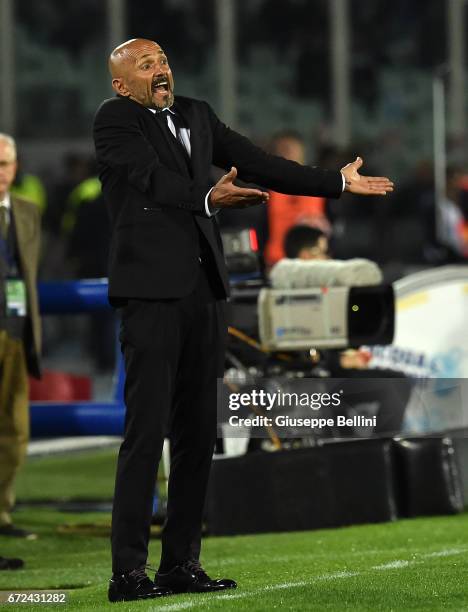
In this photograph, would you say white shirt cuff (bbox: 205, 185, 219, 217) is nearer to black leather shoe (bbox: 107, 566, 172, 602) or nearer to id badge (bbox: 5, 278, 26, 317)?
black leather shoe (bbox: 107, 566, 172, 602)

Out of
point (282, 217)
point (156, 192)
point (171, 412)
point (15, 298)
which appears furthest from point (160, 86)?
point (282, 217)

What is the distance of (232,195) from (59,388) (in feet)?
22.8

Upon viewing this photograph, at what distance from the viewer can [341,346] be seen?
9250mm

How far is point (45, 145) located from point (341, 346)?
1143 cm

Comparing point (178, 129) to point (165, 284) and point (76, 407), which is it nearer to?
point (165, 284)

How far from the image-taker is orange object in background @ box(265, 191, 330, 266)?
42.3ft

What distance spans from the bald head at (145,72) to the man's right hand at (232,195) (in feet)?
1.40

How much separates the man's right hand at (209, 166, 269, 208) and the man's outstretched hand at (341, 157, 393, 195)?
0.40m

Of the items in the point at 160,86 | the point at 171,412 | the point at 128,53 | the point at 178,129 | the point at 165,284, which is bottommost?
the point at 171,412

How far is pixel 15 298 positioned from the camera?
8.84 m

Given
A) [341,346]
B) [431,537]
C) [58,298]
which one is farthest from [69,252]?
[431,537]

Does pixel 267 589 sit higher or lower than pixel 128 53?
lower

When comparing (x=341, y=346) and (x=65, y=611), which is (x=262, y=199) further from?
(x=341, y=346)

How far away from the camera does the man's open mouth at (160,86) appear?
6.13 metres
